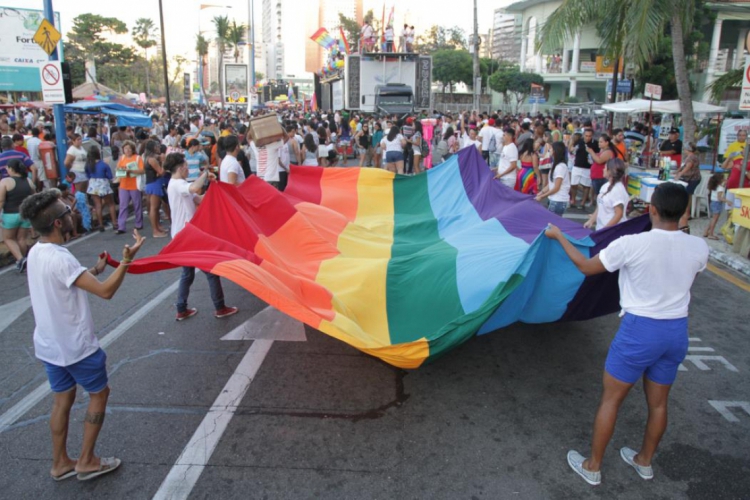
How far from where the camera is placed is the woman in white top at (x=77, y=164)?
10.7 meters

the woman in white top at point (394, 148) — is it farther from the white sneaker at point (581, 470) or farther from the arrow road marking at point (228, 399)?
the white sneaker at point (581, 470)

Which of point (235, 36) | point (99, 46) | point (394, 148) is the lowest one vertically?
point (394, 148)

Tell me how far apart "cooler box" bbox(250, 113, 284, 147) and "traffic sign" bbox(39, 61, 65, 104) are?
4.60m

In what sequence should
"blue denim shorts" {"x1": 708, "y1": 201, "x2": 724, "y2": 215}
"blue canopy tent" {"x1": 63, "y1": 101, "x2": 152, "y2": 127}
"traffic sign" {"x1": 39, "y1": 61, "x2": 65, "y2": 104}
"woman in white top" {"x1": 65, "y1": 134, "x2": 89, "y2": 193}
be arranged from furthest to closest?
1. "blue canopy tent" {"x1": 63, "y1": 101, "x2": 152, "y2": 127}
2. "traffic sign" {"x1": 39, "y1": 61, "x2": 65, "y2": 104}
3. "woman in white top" {"x1": 65, "y1": 134, "x2": 89, "y2": 193}
4. "blue denim shorts" {"x1": 708, "y1": 201, "x2": 724, "y2": 215}

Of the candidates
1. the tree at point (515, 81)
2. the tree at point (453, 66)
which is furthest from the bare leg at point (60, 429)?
the tree at point (453, 66)

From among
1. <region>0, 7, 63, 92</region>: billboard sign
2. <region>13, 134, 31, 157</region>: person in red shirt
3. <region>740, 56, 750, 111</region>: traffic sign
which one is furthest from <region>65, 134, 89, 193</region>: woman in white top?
<region>0, 7, 63, 92</region>: billboard sign

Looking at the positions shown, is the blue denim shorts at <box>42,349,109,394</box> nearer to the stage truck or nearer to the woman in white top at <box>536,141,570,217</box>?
the woman in white top at <box>536,141,570,217</box>

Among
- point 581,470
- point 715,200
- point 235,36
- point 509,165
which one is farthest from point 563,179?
point 235,36

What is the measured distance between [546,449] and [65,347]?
317cm

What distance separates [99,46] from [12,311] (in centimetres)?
6969

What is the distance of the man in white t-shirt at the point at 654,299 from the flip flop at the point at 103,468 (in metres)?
3.05

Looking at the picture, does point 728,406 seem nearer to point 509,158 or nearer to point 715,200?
point 715,200

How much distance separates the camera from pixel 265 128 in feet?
31.9

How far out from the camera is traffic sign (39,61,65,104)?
11188 mm
